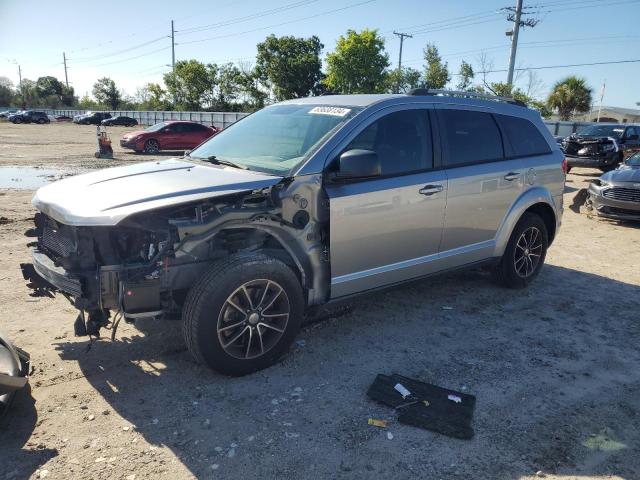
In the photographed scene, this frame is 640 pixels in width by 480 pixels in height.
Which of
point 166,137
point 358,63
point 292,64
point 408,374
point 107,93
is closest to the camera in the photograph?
point 408,374

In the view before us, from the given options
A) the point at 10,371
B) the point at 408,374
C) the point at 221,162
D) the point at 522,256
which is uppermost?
the point at 221,162

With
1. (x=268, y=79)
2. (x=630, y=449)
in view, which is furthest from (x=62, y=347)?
(x=268, y=79)

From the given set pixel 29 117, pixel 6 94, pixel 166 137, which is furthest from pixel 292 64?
pixel 6 94

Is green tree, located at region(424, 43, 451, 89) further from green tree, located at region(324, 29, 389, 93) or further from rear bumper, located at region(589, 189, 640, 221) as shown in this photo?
rear bumper, located at region(589, 189, 640, 221)

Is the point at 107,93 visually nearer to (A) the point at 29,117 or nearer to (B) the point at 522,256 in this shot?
(A) the point at 29,117

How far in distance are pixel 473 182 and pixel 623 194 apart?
19.6 ft

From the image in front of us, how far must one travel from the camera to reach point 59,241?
344 centimetres

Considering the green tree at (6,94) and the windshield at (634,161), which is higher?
the green tree at (6,94)

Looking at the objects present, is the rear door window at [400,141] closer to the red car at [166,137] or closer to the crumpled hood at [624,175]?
the crumpled hood at [624,175]

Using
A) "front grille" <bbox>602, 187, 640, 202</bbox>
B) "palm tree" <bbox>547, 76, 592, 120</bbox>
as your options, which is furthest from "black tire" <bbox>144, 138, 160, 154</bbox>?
"palm tree" <bbox>547, 76, 592, 120</bbox>

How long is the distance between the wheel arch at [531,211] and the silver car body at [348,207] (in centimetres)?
2

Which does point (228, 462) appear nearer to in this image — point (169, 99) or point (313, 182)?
point (313, 182)

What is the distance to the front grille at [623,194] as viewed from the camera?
8.79m

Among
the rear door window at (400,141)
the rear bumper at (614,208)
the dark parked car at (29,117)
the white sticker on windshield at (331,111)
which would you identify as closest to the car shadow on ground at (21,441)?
the rear door window at (400,141)
